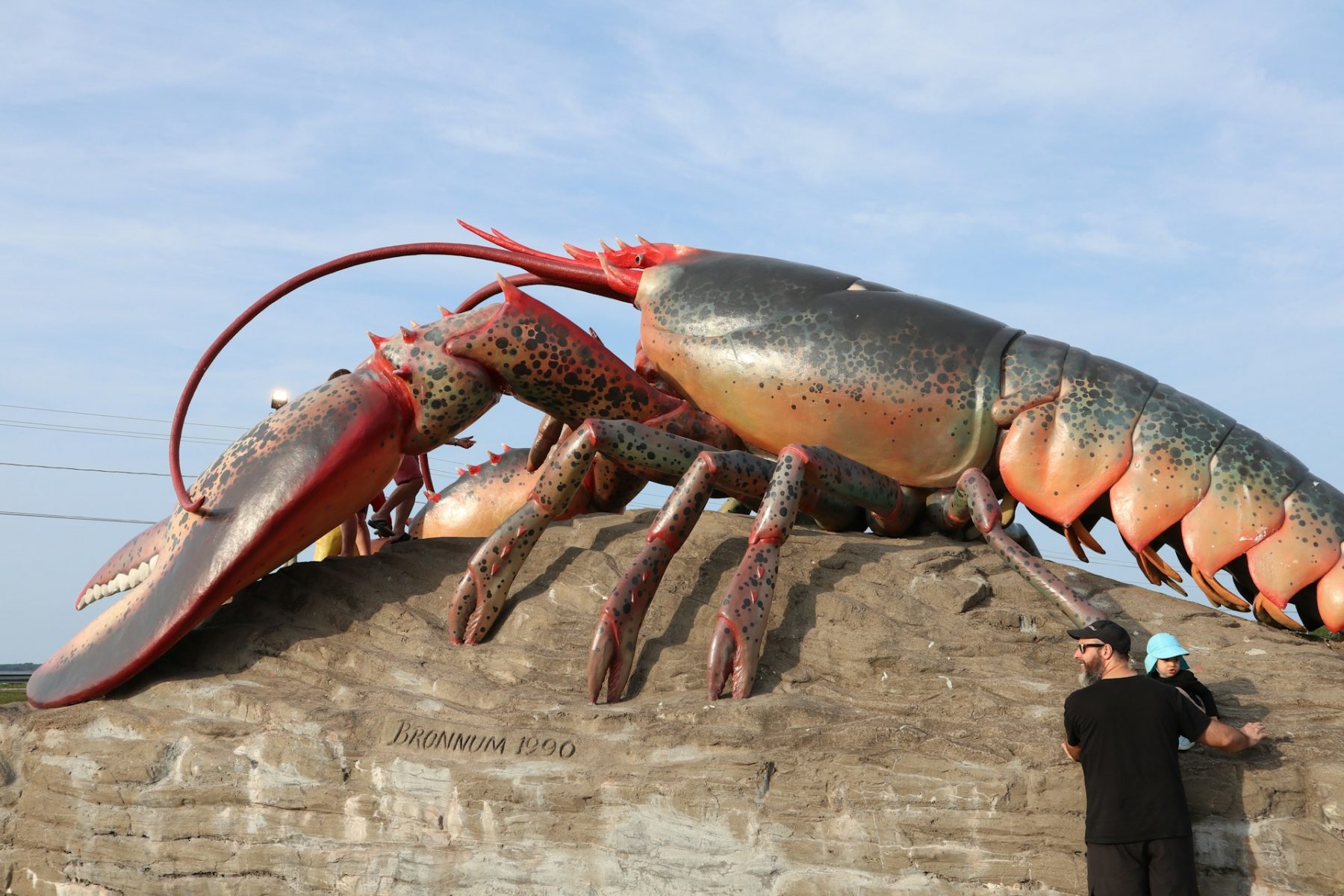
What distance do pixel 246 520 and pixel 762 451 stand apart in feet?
7.85

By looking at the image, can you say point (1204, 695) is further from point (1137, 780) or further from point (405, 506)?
point (405, 506)

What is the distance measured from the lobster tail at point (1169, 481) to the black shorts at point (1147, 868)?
185cm

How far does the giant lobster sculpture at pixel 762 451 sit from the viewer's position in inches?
206

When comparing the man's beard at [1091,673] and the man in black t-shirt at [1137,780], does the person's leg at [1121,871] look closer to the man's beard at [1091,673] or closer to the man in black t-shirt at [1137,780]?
the man in black t-shirt at [1137,780]

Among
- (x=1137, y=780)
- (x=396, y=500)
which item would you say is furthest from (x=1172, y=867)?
(x=396, y=500)

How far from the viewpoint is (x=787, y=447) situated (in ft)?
17.1

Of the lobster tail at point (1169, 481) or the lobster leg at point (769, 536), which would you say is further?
the lobster tail at point (1169, 481)

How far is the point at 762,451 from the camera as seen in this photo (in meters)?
A: 6.13

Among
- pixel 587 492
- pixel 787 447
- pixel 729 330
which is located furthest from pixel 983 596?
pixel 587 492

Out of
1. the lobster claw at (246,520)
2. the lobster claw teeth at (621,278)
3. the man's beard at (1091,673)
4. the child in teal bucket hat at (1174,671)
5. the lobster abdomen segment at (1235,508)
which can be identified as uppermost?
the lobster claw teeth at (621,278)

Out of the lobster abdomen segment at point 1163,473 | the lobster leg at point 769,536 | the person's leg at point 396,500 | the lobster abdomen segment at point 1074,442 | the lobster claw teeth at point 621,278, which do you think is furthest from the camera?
the person's leg at point 396,500

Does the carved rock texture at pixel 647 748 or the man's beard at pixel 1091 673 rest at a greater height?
the man's beard at pixel 1091 673

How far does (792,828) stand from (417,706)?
1629 millimetres

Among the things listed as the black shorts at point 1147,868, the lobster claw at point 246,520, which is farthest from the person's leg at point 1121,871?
the lobster claw at point 246,520
